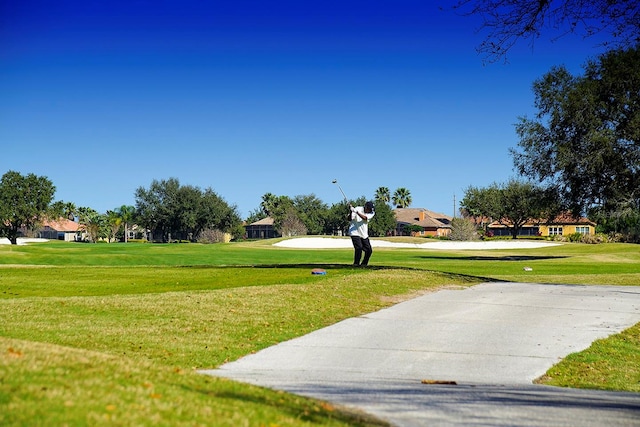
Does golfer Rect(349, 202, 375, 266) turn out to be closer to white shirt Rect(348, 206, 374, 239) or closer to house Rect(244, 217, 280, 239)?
white shirt Rect(348, 206, 374, 239)

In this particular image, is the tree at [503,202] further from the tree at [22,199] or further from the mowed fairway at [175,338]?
the mowed fairway at [175,338]

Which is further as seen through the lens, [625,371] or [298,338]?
[298,338]

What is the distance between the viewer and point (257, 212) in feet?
576

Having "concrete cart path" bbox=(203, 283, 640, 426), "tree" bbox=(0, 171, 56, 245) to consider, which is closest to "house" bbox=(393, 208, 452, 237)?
"tree" bbox=(0, 171, 56, 245)

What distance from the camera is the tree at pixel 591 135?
41.7 metres

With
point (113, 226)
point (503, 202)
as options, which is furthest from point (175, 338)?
point (113, 226)

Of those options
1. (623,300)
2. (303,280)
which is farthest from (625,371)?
(303,280)

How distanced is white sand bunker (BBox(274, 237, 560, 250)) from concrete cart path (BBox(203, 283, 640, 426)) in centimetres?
5798

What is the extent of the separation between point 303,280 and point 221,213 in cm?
9839

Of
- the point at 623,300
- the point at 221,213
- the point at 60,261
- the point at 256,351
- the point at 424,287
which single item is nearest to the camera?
the point at 256,351

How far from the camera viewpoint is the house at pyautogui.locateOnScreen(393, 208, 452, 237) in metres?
142

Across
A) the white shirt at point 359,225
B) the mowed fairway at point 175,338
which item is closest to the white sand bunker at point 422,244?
the mowed fairway at point 175,338

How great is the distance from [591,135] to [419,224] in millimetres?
105925

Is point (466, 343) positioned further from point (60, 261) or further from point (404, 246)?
point (404, 246)
